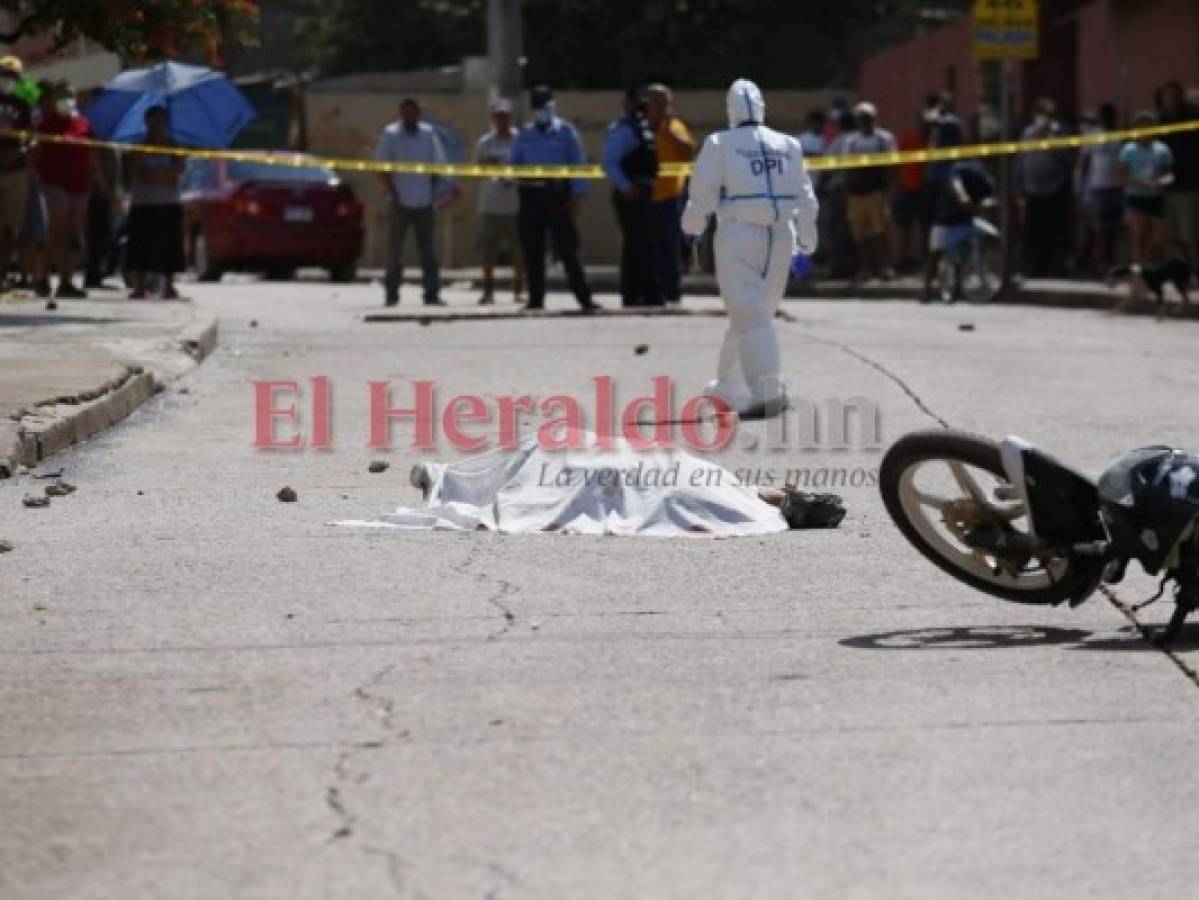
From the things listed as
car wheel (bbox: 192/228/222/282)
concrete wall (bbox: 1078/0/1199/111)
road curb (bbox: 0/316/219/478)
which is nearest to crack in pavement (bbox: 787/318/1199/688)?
road curb (bbox: 0/316/219/478)

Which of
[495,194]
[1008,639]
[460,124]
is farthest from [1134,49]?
[1008,639]

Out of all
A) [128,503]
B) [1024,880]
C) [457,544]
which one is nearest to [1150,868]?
[1024,880]

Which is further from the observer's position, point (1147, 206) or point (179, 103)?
point (179, 103)

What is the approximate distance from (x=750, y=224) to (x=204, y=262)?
21.5 meters

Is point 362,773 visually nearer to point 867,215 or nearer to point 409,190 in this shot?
point 409,190

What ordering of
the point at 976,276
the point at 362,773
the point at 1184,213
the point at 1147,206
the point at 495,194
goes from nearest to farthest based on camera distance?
the point at 362,773 → the point at 495,194 → the point at 1147,206 → the point at 1184,213 → the point at 976,276

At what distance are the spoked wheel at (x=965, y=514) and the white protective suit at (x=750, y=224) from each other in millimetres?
6573

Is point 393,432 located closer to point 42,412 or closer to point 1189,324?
point 42,412

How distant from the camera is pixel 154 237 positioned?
27.2 metres

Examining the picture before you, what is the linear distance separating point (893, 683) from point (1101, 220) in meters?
25.3

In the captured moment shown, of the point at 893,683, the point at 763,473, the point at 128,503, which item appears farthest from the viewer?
the point at 763,473

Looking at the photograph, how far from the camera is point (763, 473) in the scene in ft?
42.4

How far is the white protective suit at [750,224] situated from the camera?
1580cm

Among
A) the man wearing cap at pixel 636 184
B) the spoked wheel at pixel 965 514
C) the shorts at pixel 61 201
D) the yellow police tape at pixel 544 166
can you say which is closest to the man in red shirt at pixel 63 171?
the shorts at pixel 61 201
